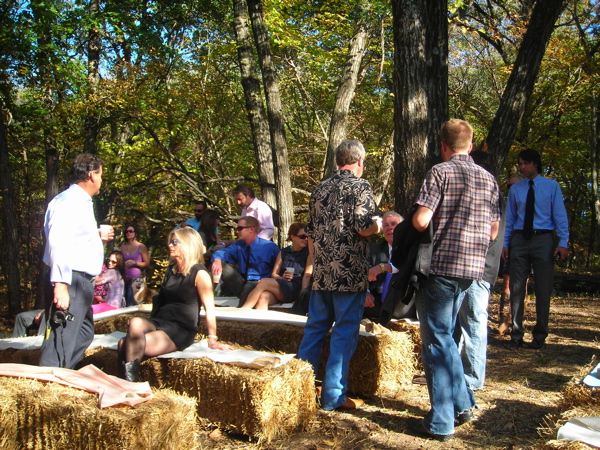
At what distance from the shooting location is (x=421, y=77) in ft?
18.1

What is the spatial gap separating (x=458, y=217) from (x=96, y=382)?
2453 millimetres

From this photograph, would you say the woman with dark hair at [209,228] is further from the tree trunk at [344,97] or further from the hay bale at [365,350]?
the hay bale at [365,350]

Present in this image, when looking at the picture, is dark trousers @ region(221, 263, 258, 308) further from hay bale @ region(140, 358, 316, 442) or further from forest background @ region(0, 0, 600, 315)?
hay bale @ region(140, 358, 316, 442)

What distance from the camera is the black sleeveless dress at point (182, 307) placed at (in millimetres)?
4359

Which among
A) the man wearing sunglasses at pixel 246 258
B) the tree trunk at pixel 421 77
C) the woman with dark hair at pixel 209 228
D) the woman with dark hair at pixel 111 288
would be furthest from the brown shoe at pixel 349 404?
the woman with dark hair at pixel 209 228

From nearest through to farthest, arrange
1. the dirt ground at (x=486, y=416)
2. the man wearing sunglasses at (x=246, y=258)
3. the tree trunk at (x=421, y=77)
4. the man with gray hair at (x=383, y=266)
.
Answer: the dirt ground at (x=486, y=416) < the man with gray hair at (x=383, y=266) < the tree trunk at (x=421, y=77) < the man wearing sunglasses at (x=246, y=258)

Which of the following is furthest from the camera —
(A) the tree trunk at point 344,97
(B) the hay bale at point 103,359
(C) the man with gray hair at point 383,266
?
(A) the tree trunk at point 344,97

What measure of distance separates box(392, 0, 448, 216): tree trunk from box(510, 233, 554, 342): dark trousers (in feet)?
5.06

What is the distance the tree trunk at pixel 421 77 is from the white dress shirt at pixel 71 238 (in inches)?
119

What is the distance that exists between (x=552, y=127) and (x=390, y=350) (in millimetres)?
12484

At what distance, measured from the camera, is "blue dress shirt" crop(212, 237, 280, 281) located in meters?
7.19

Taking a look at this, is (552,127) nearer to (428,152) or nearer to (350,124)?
(350,124)

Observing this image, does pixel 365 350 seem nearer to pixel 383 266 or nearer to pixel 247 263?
pixel 383 266

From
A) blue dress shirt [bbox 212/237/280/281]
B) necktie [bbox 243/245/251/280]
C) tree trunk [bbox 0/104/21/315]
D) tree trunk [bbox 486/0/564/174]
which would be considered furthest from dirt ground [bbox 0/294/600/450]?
tree trunk [bbox 0/104/21/315]
